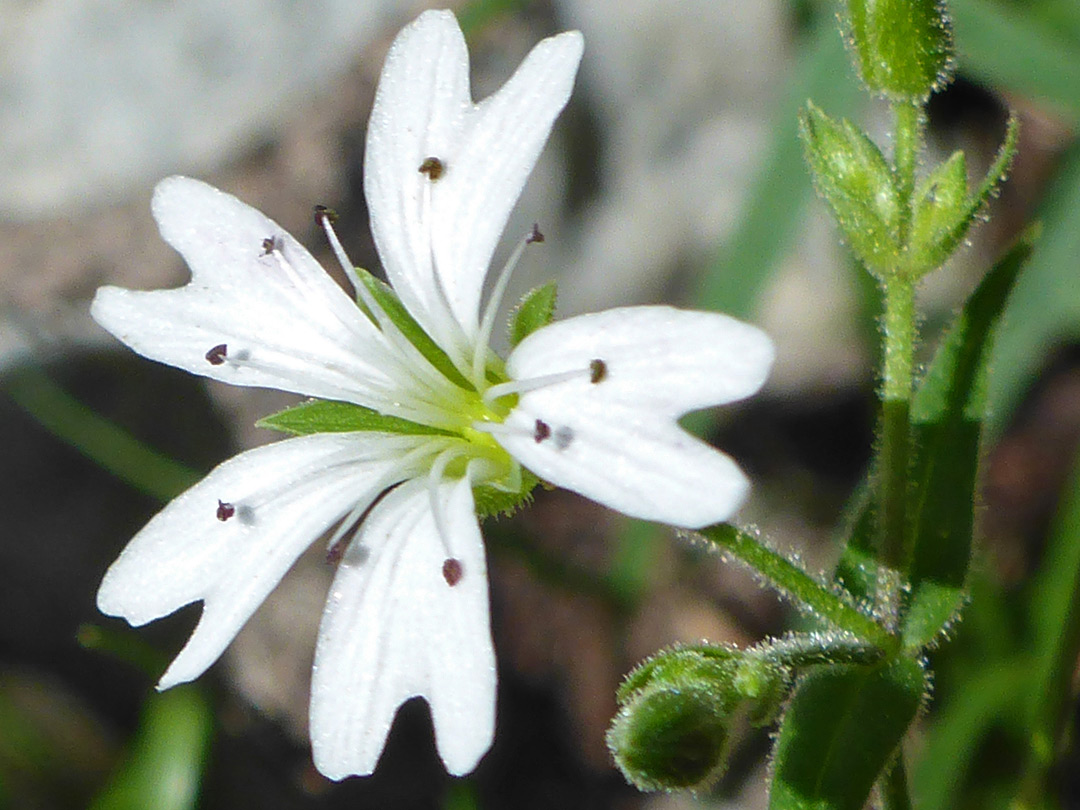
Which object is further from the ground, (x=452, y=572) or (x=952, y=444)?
(x=952, y=444)

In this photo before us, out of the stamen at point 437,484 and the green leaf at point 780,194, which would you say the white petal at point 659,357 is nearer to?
the stamen at point 437,484

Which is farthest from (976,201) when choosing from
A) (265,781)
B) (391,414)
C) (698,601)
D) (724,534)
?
(265,781)

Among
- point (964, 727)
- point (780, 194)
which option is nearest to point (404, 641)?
point (964, 727)

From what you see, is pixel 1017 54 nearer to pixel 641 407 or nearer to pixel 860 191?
pixel 860 191

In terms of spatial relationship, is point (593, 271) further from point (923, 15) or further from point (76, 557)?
point (923, 15)

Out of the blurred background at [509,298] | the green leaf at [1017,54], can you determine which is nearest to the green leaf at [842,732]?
the blurred background at [509,298]

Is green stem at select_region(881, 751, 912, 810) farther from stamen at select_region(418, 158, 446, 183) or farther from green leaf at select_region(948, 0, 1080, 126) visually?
green leaf at select_region(948, 0, 1080, 126)

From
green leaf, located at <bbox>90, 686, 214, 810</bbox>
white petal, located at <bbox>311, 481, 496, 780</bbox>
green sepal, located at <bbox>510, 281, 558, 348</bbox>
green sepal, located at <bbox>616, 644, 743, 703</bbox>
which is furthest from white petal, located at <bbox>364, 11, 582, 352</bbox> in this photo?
green leaf, located at <bbox>90, 686, 214, 810</bbox>
